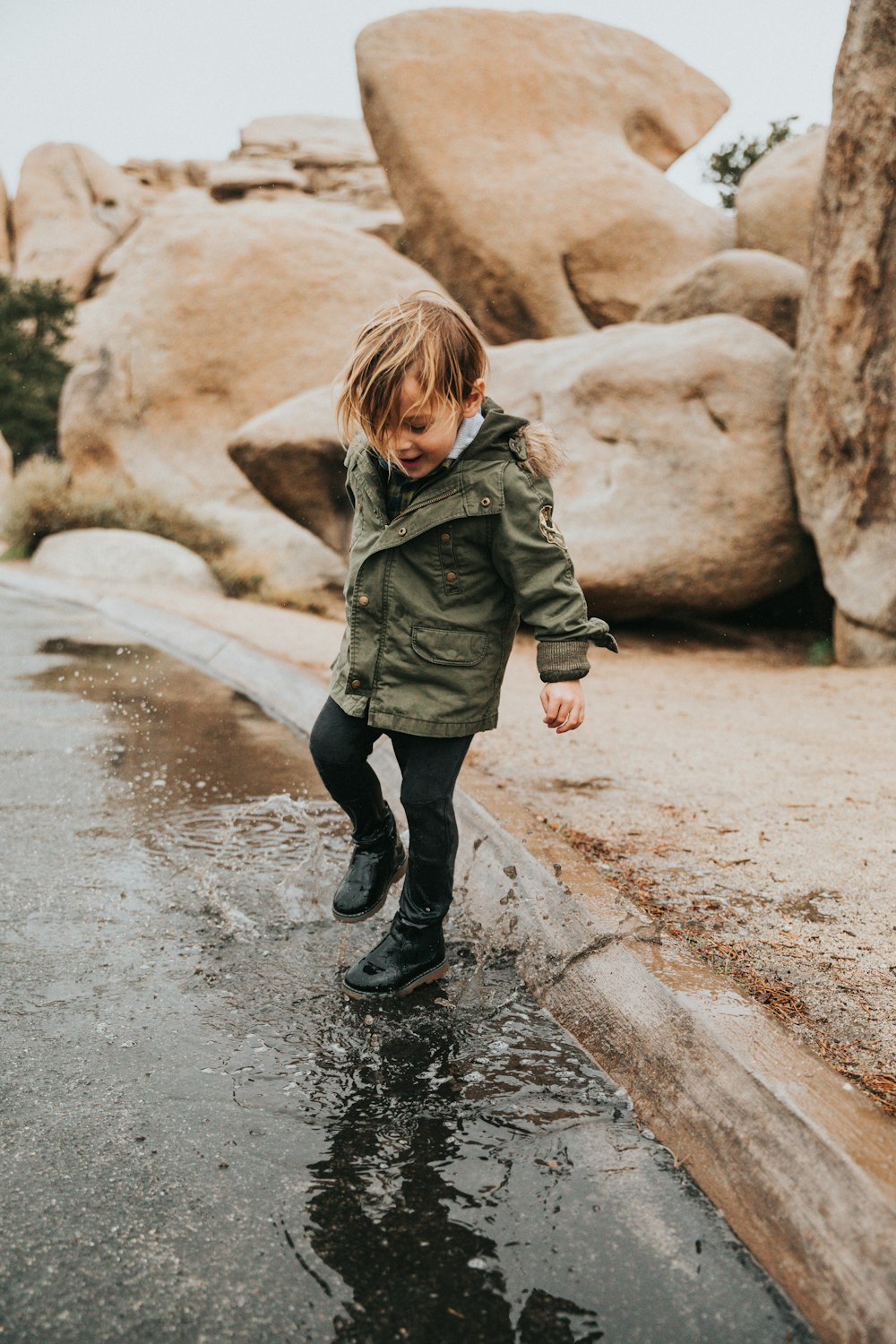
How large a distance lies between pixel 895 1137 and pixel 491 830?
5.47 ft

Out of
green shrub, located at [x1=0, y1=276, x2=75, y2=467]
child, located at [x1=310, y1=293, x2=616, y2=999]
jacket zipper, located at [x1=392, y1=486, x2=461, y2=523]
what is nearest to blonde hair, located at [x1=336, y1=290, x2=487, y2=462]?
child, located at [x1=310, y1=293, x2=616, y2=999]

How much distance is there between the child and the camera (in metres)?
2.40

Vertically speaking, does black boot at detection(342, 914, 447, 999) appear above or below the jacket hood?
below

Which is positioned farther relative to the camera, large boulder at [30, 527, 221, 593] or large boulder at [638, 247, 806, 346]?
large boulder at [30, 527, 221, 593]

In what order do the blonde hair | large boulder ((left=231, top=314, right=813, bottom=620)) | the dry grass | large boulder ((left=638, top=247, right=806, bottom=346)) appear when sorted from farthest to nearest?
the dry grass, large boulder ((left=638, top=247, right=806, bottom=346)), large boulder ((left=231, top=314, right=813, bottom=620)), the blonde hair

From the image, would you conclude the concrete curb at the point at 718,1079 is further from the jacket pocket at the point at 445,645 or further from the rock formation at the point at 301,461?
the rock formation at the point at 301,461

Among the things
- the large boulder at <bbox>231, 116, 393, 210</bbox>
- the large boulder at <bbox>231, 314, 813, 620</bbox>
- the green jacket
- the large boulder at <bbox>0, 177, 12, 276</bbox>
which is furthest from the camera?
the large boulder at <bbox>0, 177, 12, 276</bbox>

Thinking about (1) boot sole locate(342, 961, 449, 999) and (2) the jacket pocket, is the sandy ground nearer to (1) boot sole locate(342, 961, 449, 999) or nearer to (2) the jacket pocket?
(1) boot sole locate(342, 961, 449, 999)

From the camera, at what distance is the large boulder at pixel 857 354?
6742 mm

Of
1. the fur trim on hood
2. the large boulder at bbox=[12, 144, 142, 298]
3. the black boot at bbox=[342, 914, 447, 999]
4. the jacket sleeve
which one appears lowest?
the large boulder at bbox=[12, 144, 142, 298]

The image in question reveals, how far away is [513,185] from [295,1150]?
14329 mm

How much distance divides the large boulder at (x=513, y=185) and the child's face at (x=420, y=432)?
12.7 m

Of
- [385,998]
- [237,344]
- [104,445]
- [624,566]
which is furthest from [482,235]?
[385,998]

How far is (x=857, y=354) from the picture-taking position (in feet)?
23.2
